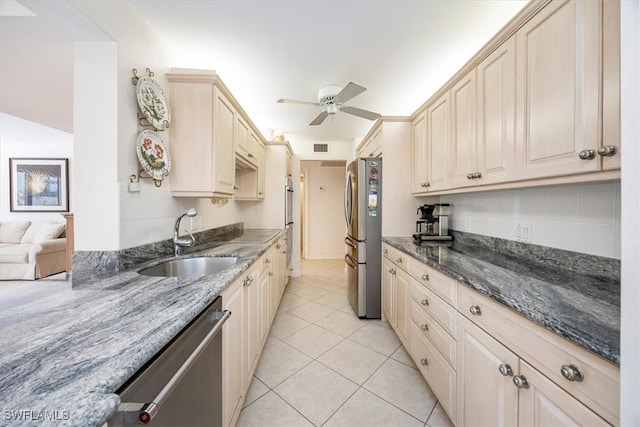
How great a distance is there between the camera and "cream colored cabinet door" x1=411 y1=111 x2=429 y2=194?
2.23 m

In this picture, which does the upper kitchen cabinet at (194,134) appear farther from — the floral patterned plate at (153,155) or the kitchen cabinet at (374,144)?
the kitchen cabinet at (374,144)

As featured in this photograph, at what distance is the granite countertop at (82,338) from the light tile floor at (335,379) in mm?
987

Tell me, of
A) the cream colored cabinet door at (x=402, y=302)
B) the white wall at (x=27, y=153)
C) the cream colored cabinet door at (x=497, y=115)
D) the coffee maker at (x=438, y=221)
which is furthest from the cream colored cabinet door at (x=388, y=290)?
the white wall at (x=27, y=153)

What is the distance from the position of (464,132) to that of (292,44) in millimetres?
1462

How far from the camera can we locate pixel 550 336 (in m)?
0.72

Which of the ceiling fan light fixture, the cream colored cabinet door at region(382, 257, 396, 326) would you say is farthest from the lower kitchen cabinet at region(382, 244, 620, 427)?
the ceiling fan light fixture

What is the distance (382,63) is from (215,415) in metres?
2.66

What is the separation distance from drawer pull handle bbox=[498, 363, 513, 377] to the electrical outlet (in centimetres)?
94

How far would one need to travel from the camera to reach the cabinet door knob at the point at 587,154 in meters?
0.87

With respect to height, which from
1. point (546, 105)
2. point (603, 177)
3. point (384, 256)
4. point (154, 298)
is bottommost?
point (384, 256)

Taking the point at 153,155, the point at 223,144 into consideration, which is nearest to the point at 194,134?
the point at 223,144

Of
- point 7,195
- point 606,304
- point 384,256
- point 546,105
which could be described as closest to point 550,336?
point 606,304

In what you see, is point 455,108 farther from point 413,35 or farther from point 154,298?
point 154,298

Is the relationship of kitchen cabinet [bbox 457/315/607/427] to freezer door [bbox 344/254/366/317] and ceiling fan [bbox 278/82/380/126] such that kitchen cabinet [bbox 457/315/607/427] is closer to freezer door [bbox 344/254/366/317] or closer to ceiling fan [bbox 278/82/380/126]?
freezer door [bbox 344/254/366/317]
